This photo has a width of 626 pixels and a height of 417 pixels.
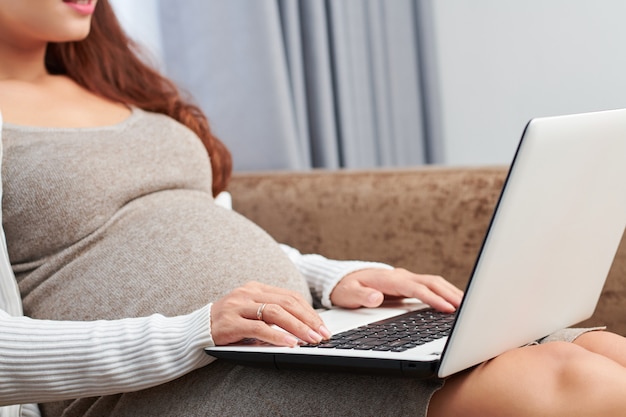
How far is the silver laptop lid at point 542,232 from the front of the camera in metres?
0.77

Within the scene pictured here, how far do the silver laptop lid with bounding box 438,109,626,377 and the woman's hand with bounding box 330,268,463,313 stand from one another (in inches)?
7.4

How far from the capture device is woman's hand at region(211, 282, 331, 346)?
3.02 feet

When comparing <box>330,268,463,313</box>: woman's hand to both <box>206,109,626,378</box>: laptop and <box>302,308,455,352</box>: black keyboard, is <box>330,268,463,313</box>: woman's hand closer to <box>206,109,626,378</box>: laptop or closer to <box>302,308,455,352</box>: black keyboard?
<box>302,308,455,352</box>: black keyboard

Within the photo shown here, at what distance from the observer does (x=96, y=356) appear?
975 millimetres

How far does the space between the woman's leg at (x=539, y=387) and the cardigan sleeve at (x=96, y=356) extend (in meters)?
0.28

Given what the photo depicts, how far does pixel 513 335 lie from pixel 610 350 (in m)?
0.15

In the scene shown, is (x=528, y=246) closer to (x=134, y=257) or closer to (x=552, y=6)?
(x=134, y=257)

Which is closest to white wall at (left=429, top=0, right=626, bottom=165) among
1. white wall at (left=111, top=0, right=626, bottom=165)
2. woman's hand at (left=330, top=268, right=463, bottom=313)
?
white wall at (left=111, top=0, right=626, bottom=165)

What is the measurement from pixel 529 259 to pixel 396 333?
19cm

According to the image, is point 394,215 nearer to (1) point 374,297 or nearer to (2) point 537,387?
(1) point 374,297

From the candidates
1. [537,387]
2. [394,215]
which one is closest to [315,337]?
[537,387]

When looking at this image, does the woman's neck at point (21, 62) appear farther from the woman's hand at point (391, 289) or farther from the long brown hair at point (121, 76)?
the woman's hand at point (391, 289)

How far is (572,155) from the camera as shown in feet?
2.66

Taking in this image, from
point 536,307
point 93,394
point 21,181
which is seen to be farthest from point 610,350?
point 21,181
